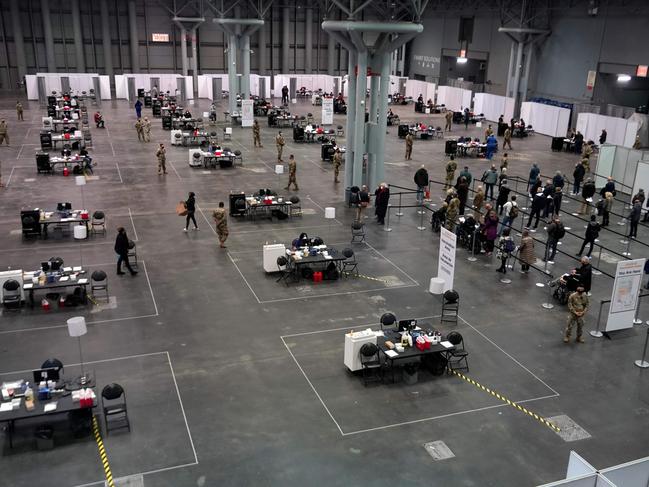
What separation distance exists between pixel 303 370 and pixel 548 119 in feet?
131

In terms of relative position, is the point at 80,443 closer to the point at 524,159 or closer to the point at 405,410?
the point at 405,410

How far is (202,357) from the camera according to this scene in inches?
578

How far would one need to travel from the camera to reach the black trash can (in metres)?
11.3

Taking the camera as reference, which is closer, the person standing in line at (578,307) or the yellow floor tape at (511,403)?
the yellow floor tape at (511,403)

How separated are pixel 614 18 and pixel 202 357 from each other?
40310 mm

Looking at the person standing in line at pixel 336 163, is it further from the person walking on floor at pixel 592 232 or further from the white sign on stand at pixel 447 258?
the white sign on stand at pixel 447 258

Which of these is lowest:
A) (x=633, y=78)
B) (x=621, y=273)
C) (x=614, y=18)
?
(x=621, y=273)

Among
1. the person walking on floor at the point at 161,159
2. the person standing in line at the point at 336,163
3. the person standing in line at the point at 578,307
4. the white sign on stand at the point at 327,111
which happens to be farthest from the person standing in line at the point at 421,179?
the white sign on stand at the point at 327,111

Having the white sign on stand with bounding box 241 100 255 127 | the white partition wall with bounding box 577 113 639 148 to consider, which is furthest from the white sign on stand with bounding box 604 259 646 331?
the white sign on stand with bounding box 241 100 255 127

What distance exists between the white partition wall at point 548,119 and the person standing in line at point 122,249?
37266mm

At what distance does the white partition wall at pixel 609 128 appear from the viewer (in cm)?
4005

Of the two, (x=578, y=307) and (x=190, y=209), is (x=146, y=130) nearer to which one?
Answer: (x=190, y=209)

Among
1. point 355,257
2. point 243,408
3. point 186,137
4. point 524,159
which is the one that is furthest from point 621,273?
point 186,137

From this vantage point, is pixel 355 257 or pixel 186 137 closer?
pixel 355 257
